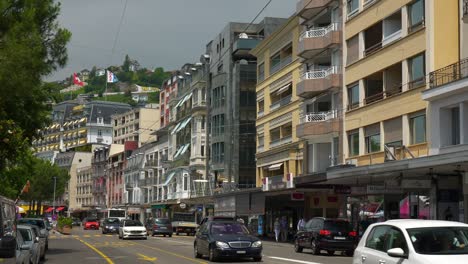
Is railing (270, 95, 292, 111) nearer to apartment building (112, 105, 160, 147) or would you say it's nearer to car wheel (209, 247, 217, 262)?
car wheel (209, 247, 217, 262)

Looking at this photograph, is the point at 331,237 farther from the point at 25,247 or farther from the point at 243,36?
the point at 243,36

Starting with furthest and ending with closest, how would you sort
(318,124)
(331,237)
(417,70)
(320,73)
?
(320,73) < (318,124) < (417,70) < (331,237)

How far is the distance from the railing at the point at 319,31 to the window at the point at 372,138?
→ 8.58 metres

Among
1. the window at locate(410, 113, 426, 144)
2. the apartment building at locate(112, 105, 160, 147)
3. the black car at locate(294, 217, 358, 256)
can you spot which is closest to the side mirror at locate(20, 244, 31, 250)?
the black car at locate(294, 217, 358, 256)

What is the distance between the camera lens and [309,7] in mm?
51250

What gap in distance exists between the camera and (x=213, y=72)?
86750 millimetres

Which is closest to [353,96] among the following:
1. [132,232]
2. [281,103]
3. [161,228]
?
[281,103]

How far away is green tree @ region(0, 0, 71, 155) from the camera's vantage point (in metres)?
20.4

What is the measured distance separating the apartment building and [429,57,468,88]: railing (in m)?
106

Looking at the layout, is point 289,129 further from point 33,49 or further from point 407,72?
point 33,49

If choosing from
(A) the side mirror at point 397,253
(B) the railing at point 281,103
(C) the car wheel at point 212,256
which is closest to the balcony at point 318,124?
(B) the railing at point 281,103

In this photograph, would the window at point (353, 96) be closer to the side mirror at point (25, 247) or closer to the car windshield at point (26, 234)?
the car windshield at point (26, 234)

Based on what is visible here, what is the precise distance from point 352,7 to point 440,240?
37094 mm

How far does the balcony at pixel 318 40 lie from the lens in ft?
159
